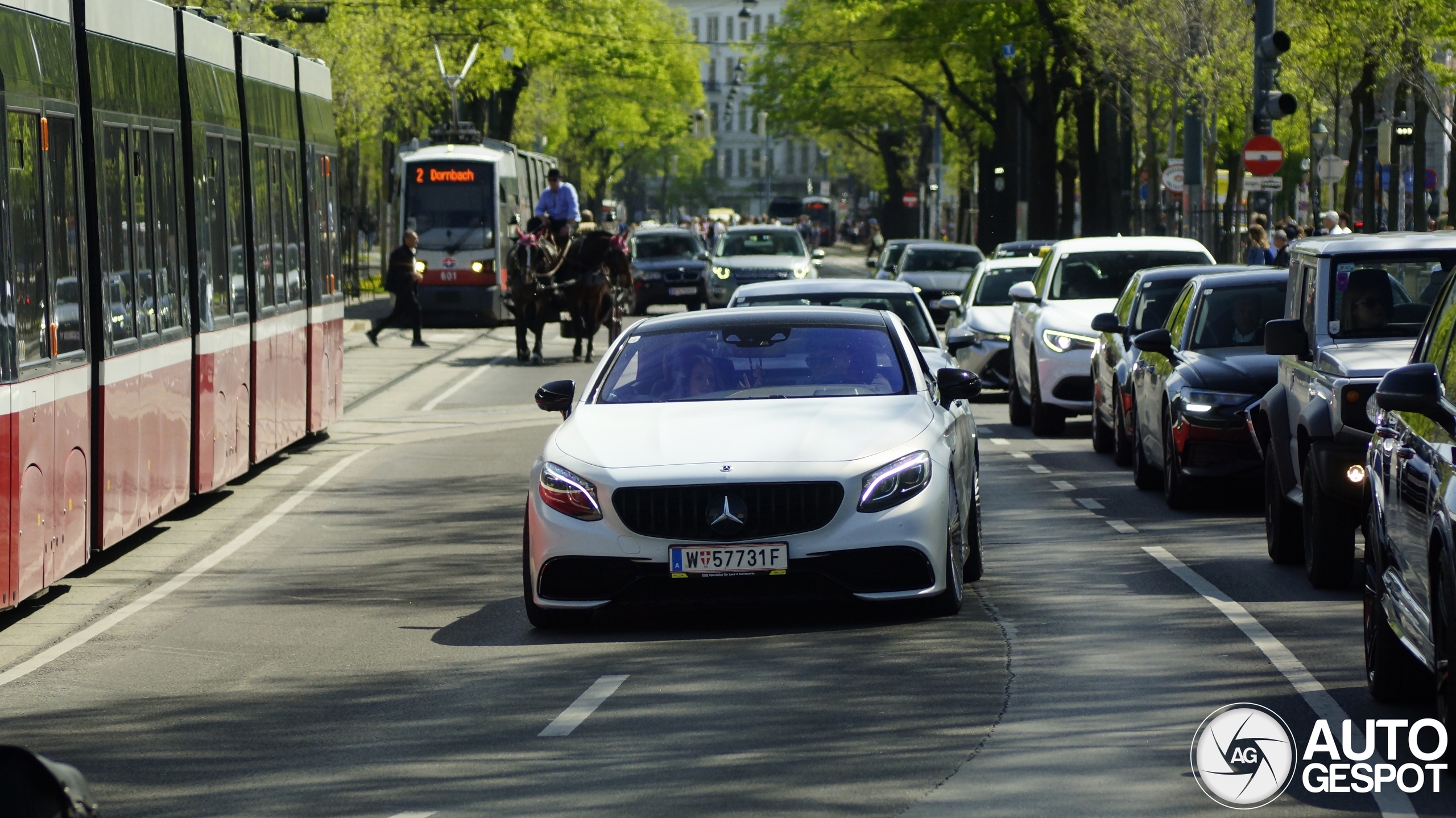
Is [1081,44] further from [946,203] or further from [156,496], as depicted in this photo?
[946,203]

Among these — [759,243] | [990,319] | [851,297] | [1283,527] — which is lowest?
[1283,527]

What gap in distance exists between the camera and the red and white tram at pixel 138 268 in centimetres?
1041

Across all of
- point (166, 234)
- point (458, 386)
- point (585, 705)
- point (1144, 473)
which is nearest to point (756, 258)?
point (458, 386)

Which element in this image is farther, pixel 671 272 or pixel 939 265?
pixel 671 272

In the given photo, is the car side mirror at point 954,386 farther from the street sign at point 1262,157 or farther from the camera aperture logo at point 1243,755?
the street sign at point 1262,157

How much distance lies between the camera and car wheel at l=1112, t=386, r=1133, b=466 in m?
17.5

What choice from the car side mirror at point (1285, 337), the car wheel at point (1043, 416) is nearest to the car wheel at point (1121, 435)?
the car wheel at point (1043, 416)

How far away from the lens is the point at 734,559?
31.2 feet

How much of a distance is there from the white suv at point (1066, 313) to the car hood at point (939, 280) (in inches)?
542

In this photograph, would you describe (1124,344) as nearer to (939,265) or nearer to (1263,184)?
(1263,184)

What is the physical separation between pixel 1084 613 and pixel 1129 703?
85.0 inches

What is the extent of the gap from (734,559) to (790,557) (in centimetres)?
22

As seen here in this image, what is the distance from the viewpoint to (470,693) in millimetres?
8523

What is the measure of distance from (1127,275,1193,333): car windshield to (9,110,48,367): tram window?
9801 mm
